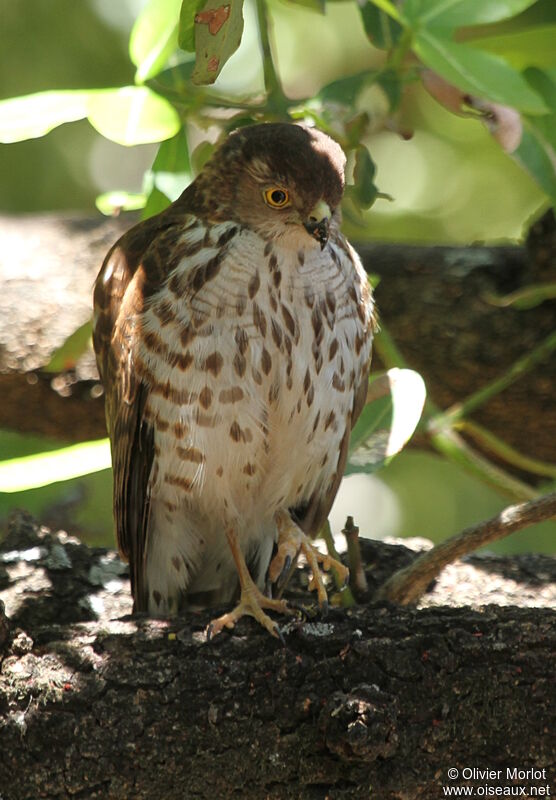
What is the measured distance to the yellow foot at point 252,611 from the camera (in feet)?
8.73

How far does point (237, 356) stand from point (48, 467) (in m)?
0.60

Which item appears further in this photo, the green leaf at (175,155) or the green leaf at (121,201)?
the green leaf at (121,201)

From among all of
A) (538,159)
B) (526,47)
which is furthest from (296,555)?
(526,47)

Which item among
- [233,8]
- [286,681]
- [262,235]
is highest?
[233,8]

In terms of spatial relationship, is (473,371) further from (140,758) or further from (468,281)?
(140,758)

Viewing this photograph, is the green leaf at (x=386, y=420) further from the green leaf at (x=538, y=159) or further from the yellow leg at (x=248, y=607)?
the green leaf at (x=538, y=159)

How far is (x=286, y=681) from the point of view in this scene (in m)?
2.46

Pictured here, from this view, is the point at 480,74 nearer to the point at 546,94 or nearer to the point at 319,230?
the point at 546,94

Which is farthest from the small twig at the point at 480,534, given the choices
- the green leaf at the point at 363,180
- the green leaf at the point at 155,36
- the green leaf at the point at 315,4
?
the green leaf at the point at 315,4

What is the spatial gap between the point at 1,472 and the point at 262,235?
38.0 inches

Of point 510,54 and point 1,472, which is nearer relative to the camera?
point 1,472

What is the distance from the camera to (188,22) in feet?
8.51

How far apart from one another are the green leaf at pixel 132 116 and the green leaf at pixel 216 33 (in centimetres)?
48

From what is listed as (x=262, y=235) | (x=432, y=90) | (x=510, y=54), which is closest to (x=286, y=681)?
(x=262, y=235)
